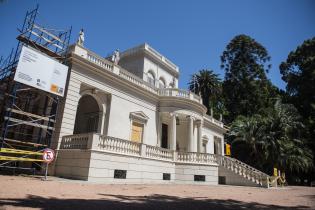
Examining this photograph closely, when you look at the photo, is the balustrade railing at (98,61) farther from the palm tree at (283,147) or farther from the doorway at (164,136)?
the palm tree at (283,147)

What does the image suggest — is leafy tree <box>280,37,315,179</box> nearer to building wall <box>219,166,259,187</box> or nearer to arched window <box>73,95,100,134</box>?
building wall <box>219,166,259,187</box>

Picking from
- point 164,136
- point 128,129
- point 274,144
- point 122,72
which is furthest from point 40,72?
point 274,144

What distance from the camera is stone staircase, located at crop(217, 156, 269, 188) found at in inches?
826

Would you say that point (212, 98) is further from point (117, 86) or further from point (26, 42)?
point (26, 42)

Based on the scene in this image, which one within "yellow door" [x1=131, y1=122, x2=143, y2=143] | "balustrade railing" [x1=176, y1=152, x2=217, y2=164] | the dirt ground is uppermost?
"yellow door" [x1=131, y1=122, x2=143, y2=143]

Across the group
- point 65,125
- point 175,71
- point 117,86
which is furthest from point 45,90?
point 175,71

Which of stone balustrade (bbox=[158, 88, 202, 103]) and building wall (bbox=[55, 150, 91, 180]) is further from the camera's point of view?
stone balustrade (bbox=[158, 88, 202, 103])

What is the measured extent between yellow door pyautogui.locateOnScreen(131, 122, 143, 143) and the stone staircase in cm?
779

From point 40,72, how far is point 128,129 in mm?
8450

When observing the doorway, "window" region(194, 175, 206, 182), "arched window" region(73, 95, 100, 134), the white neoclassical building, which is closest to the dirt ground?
the white neoclassical building

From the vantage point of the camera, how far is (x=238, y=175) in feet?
70.8

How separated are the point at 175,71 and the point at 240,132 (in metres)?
12.1

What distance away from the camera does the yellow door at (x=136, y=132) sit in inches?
822

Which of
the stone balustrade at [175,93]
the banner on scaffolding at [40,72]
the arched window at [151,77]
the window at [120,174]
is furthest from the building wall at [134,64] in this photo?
the window at [120,174]
